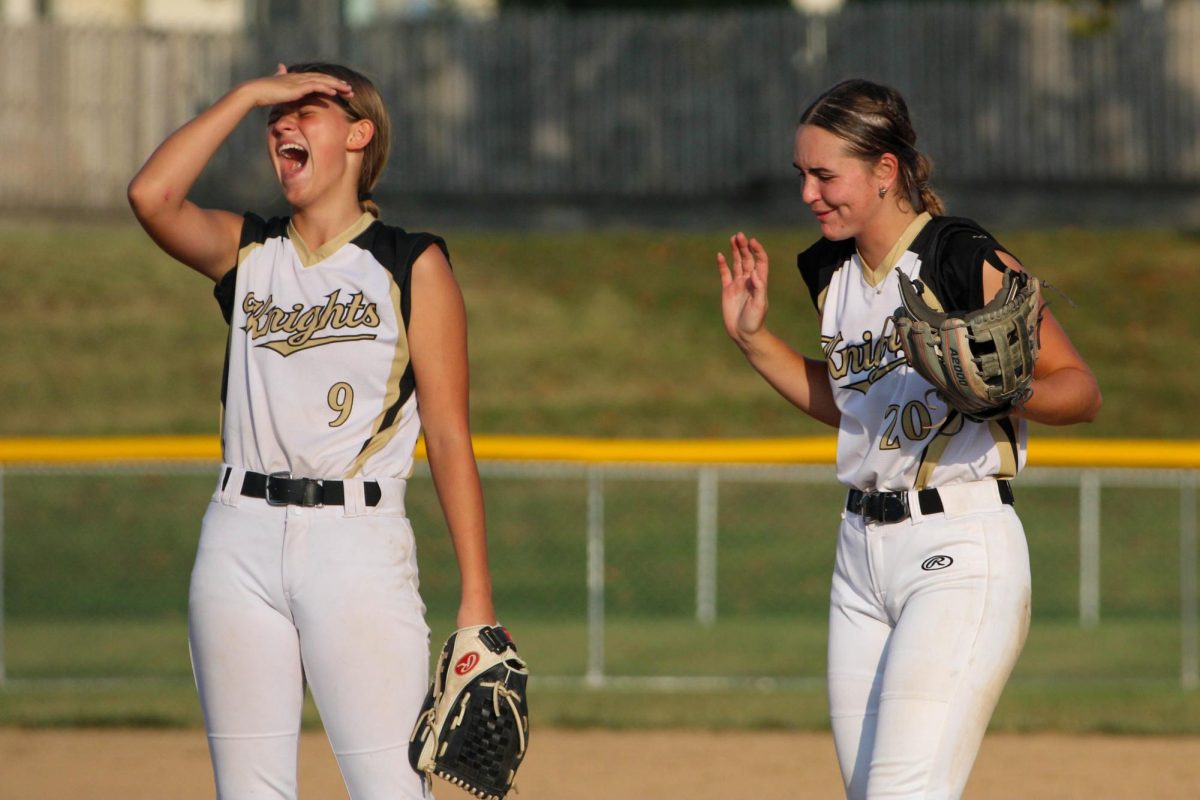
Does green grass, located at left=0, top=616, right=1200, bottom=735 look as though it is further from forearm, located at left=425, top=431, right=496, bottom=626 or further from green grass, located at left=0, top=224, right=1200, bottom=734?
forearm, located at left=425, top=431, right=496, bottom=626

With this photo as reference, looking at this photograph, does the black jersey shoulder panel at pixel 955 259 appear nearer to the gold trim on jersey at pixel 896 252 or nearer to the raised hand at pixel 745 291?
the gold trim on jersey at pixel 896 252

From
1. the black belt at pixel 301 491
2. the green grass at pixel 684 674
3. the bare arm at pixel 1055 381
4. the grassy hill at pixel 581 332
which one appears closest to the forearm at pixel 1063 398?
the bare arm at pixel 1055 381

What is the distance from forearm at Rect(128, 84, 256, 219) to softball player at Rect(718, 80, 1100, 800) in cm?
125

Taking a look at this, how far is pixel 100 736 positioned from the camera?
741 cm

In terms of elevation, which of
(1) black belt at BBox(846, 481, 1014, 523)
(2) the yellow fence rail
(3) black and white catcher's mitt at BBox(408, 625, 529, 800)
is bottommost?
(2) the yellow fence rail

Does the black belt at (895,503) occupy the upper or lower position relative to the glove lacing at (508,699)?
upper

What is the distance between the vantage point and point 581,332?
16.5m

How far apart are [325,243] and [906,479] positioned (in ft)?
4.43

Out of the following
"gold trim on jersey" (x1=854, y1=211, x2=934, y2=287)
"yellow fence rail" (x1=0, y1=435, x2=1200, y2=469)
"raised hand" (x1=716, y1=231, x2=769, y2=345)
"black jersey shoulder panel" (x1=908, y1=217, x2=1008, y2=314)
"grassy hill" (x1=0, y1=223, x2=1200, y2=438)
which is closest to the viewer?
"black jersey shoulder panel" (x1=908, y1=217, x2=1008, y2=314)

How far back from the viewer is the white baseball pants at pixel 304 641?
307 cm

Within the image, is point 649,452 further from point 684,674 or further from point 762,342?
point 762,342

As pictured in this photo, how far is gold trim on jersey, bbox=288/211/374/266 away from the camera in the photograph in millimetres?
3264

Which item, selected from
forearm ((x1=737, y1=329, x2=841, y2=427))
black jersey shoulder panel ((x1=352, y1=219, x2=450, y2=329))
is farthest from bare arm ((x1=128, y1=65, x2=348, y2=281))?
forearm ((x1=737, y1=329, x2=841, y2=427))

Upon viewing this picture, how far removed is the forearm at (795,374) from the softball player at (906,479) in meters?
0.20
